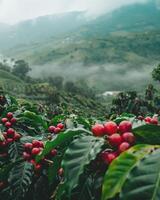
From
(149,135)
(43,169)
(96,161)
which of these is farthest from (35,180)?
(149,135)

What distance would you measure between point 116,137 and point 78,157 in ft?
0.90

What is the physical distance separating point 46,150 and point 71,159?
0.43 metres

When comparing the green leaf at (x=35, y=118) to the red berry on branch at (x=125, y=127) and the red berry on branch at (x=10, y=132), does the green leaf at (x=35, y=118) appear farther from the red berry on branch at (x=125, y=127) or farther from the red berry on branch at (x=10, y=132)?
the red berry on branch at (x=125, y=127)

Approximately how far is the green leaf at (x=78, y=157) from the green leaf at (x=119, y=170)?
0.29 metres

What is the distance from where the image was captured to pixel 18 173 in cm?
408

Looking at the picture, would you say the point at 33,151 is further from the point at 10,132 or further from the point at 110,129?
the point at 110,129

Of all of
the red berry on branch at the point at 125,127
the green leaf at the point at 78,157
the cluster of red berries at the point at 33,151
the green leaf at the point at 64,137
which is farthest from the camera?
the cluster of red berries at the point at 33,151

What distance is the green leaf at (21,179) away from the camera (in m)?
4.01

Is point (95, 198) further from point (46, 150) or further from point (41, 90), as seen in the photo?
point (41, 90)

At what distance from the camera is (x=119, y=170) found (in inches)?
104

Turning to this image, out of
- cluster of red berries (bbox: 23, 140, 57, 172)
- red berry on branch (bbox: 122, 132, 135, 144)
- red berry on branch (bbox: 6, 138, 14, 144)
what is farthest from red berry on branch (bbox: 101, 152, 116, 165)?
red berry on branch (bbox: 6, 138, 14, 144)

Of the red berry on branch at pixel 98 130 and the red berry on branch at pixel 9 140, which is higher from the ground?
the red berry on branch at pixel 98 130

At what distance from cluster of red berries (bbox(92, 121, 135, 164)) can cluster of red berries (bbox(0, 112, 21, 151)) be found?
1.88 m

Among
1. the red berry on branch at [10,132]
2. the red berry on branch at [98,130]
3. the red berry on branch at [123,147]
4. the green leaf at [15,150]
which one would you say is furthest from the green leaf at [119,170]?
the red berry on branch at [10,132]
